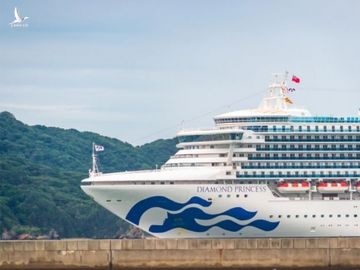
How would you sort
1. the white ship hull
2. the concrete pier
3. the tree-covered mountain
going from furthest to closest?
1. the tree-covered mountain
2. the white ship hull
3. the concrete pier

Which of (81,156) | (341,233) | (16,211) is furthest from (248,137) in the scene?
(81,156)

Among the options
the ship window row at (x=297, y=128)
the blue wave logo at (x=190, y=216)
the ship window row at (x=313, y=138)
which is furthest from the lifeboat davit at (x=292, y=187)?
the ship window row at (x=297, y=128)

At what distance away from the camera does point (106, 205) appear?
262 ft

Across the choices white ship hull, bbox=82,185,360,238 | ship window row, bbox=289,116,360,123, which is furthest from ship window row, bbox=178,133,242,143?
ship window row, bbox=289,116,360,123

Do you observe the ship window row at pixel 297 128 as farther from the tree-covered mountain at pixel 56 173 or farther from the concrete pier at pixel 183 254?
the tree-covered mountain at pixel 56 173

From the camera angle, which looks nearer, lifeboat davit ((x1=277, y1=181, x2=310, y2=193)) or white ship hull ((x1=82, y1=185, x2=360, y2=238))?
white ship hull ((x1=82, y1=185, x2=360, y2=238))

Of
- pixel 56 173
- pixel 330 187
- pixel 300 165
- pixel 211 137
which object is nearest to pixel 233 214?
pixel 211 137

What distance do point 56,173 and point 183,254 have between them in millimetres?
90563

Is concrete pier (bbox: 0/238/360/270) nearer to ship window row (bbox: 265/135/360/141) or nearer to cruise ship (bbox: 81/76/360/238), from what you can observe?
cruise ship (bbox: 81/76/360/238)

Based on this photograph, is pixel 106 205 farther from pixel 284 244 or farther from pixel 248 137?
pixel 284 244

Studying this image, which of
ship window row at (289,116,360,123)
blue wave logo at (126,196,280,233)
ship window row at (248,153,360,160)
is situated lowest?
blue wave logo at (126,196,280,233)

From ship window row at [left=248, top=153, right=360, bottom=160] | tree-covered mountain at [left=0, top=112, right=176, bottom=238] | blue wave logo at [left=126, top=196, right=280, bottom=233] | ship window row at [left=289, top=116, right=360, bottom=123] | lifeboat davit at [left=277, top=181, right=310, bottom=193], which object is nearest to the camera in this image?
blue wave logo at [left=126, top=196, right=280, bottom=233]

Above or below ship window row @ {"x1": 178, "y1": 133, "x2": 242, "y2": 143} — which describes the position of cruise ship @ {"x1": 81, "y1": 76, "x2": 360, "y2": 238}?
below

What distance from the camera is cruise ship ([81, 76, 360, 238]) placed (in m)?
78.4
